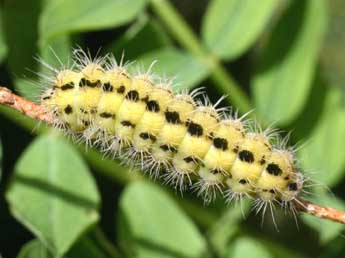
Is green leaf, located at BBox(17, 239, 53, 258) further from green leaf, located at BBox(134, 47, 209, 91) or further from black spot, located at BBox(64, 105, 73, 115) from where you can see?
green leaf, located at BBox(134, 47, 209, 91)

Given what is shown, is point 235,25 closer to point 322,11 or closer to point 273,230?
point 322,11

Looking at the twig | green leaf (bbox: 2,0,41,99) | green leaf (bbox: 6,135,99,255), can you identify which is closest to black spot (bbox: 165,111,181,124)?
the twig

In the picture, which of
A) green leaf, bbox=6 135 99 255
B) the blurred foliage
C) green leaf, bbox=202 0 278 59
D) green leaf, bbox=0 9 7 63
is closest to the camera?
green leaf, bbox=6 135 99 255

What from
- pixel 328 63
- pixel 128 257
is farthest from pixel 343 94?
pixel 128 257

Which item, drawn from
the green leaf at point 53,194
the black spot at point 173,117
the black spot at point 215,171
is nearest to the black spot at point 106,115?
the black spot at point 173,117

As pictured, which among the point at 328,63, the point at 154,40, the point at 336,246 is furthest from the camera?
the point at 328,63

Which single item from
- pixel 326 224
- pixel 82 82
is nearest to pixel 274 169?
pixel 82 82
